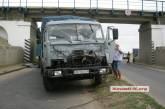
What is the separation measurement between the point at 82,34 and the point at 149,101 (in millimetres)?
5240

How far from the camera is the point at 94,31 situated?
1481cm

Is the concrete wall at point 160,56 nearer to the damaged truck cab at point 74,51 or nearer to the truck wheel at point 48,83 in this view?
the damaged truck cab at point 74,51

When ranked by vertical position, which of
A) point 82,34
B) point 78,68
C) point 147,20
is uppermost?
point 147,20

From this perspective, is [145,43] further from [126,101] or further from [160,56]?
[126,101]

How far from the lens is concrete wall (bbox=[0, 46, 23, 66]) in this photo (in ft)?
101

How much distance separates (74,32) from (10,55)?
20.0 m

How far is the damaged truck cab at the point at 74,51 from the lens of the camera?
13336 mm

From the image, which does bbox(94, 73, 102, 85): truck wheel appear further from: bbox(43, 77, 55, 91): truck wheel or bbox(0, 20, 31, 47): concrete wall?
bbox(0, 20, 31, 47): concrete wall

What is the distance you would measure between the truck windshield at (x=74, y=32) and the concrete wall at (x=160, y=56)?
25.3 m

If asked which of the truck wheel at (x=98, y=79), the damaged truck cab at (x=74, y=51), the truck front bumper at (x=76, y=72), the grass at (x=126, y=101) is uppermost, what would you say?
the damaged truck cab at (x=74, y=51)

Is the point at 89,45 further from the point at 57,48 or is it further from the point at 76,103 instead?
the point at 76,103

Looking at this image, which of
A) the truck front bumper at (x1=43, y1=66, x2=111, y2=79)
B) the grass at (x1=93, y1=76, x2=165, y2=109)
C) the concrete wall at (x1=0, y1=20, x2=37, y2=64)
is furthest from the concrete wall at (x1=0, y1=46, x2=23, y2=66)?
the grass at (x1=93, y1=76, x2=165, y2=109)

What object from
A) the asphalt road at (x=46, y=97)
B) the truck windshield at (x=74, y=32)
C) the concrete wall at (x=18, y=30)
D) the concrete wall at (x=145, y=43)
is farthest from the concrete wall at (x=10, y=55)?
the truck windshield at (x=74, y=32)

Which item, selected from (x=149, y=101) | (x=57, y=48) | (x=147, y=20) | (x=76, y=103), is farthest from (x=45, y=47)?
(x=147, y=20)
